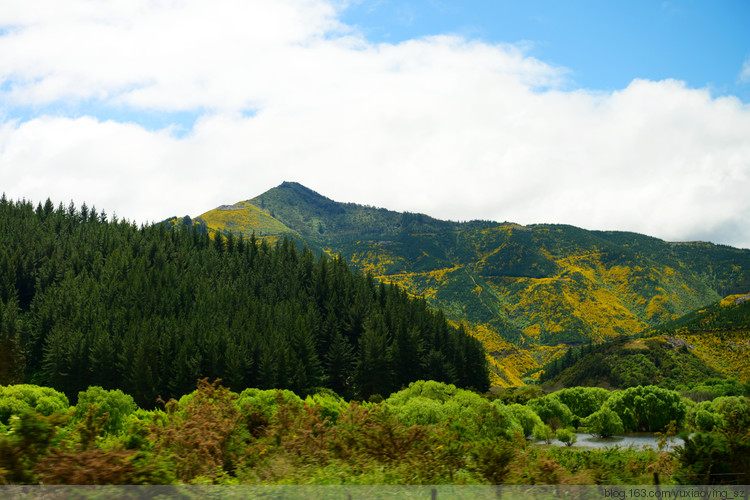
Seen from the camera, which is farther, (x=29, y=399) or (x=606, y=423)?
(x=606, y=423)

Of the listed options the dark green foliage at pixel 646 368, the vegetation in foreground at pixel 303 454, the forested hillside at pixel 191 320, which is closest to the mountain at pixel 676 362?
the dark green foliage at pixel 646 368

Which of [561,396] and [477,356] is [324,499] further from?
[477,356]

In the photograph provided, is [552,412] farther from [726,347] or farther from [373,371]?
[726,347]

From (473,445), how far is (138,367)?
85.8m

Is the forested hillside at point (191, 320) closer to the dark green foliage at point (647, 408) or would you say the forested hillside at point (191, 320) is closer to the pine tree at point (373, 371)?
the pine tree at point (373, 371)

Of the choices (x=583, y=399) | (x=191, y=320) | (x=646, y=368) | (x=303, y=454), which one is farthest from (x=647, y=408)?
(x=646, y=368)

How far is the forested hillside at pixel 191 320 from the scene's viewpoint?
313 feet

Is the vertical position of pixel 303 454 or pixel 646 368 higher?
pixel 303 454

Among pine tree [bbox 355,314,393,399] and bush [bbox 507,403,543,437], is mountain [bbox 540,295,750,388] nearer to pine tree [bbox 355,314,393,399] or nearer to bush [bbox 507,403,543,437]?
pine tree [bbox 355,314,393,399]

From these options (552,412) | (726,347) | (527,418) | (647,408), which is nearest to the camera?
(527,418)

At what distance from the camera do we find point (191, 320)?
112062 millimetres

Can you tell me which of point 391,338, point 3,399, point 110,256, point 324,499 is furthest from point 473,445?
point 110,256

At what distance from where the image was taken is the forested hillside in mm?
95312

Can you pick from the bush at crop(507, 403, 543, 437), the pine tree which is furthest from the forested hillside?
the bush at crop(507, 403, 543, 437)
